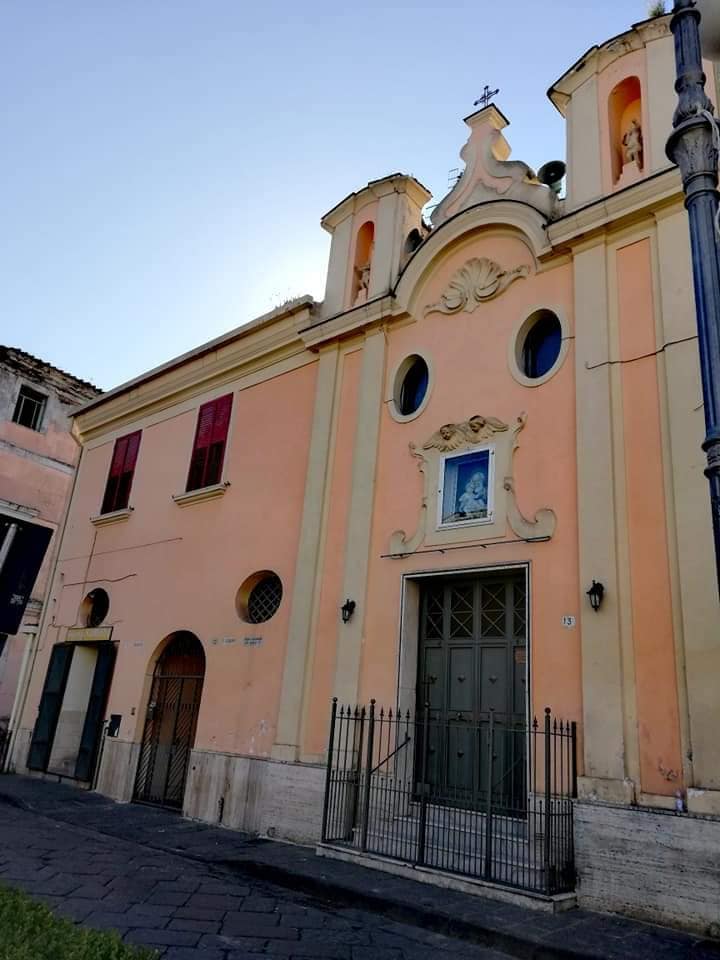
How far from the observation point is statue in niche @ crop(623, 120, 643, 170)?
27.5 feet

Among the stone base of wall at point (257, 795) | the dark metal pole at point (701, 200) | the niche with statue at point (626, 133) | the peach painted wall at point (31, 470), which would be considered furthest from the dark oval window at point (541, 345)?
the peach painted wall at point (31, 470)

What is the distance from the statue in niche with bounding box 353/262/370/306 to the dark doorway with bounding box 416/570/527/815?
471 centimetres

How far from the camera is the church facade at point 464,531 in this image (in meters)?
6.43

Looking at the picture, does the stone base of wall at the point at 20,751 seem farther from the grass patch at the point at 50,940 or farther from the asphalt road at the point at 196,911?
the grass patch at the point at 50,940

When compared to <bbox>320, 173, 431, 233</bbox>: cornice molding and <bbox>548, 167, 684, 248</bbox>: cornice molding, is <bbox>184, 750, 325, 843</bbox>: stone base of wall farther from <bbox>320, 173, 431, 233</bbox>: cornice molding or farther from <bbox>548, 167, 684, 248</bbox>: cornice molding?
<bbox>320, 173, 431, 233</bbox>: cornice molding

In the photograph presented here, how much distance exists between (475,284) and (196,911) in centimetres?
748

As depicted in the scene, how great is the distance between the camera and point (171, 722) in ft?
37.3

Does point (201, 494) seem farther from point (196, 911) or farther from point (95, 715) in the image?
point (196, 911)

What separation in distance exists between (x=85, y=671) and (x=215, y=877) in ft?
25.3

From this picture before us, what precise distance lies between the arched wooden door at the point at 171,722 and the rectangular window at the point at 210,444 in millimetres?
2596

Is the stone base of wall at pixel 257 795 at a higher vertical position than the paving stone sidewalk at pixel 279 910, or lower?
higher

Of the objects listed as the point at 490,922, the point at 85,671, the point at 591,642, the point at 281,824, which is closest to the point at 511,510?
the point at 591,642

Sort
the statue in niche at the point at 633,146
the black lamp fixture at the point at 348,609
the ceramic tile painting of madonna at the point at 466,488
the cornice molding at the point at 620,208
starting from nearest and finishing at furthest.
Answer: the cornice molding at the point at 620,208
the ceramic tile painting of madonna at the point at 466,488
the statue in niche at the point at 633,146
the black lamp fixture at the point at 348,609

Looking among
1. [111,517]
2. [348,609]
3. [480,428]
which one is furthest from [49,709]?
[480,428]
